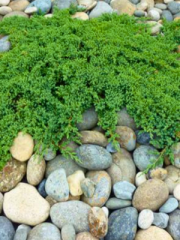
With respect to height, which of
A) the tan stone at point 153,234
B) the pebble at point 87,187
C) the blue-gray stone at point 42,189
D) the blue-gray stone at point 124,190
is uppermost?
the pebble at point 87,187

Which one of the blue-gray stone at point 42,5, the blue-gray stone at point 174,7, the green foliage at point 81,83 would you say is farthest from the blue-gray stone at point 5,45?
the blue-gray stone at point 174,7

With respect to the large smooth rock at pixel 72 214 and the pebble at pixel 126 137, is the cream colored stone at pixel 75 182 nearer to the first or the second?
the large smooth rock at pixel 72 214

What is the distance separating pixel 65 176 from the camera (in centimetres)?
307

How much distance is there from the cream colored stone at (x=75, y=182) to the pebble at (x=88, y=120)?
486mm

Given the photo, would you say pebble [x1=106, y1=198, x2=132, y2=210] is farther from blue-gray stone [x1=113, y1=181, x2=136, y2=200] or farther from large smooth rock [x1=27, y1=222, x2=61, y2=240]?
large smooth rock [x1=27, y1=222, x2=61, y2=240]

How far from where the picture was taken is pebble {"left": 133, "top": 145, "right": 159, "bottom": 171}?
3.20 m

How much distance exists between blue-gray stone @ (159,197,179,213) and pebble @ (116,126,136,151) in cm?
65

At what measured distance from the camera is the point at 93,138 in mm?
3164

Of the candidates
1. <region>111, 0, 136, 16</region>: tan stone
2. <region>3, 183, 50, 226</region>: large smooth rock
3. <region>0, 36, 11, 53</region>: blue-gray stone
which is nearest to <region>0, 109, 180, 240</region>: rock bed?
<region>3, 183, 50, 226</region>: large smooth rock

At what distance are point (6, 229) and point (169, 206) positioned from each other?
1.47m

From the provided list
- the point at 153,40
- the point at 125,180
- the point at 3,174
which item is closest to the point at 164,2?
the point at 153,40

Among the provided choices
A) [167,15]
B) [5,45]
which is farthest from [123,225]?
[167,15]

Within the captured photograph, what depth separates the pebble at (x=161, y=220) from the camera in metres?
2.87

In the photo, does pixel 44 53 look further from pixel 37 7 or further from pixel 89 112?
pixel 37 7
